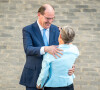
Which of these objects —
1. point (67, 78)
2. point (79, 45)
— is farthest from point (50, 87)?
point (79, 45)

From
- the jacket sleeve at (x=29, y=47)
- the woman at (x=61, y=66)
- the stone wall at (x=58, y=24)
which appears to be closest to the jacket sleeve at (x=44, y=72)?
the woman at (x=61, y=66)

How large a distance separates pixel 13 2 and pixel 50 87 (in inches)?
120

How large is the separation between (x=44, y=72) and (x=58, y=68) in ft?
0.52

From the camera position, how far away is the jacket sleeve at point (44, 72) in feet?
8.06

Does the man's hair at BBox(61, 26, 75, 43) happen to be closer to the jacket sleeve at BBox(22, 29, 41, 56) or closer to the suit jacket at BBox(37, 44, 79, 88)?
the suit jacket at BBox(37, 44, 79, 88)

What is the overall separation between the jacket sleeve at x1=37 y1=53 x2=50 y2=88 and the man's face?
0.44 m

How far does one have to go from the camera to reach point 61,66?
2.45 m

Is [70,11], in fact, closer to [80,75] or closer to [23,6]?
[23,6]

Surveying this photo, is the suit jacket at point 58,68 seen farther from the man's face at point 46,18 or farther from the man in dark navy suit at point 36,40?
the man's face at point 46,18

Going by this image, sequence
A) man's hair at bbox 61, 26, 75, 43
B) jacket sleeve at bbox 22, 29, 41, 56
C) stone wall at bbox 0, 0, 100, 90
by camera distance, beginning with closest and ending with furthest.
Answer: man's hair at bbox 61, 26, 75, 43
jacket sleeve at bbox 22, 29, 41, 56
stone wall at bbox 0, 0, 100, 90

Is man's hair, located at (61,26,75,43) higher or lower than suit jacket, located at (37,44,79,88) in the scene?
higher

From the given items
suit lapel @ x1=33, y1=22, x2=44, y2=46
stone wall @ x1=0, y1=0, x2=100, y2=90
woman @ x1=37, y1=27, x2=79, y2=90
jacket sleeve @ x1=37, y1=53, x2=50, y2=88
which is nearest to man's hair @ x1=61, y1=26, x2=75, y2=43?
woman @ x1=37, y1=27, x2=79, y2=90

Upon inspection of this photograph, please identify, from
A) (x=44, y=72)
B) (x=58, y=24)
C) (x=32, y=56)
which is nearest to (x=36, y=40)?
(x=32, y=56)

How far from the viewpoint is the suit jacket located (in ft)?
8.00
